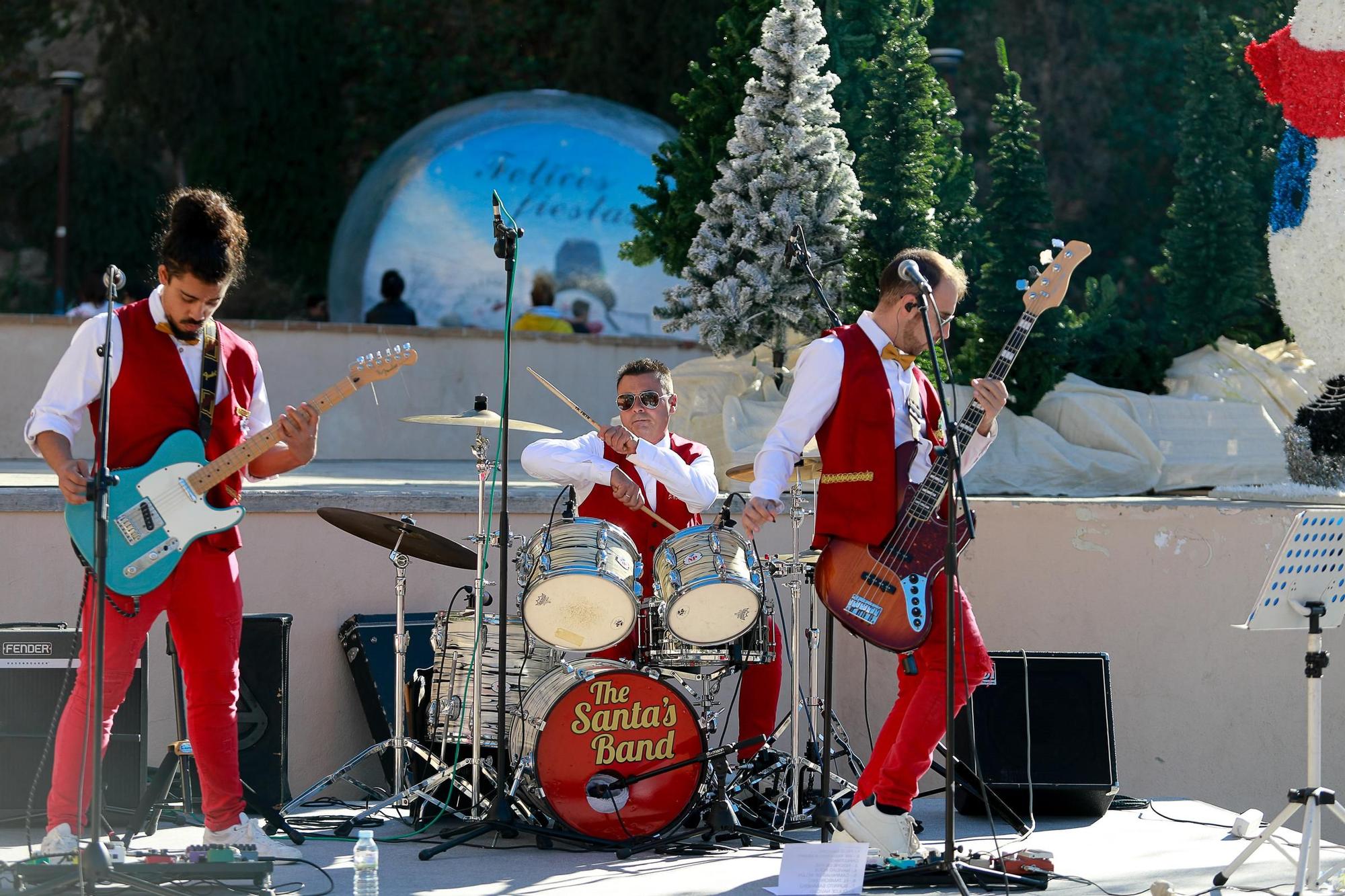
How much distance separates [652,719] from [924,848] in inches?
42.8

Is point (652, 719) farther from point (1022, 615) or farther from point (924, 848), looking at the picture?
point (1022, 615)

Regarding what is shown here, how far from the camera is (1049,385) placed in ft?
30.4

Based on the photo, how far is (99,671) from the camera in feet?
14.3

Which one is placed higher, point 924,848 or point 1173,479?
point 1173,479

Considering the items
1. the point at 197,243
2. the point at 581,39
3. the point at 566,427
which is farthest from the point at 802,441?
the point at 581,39

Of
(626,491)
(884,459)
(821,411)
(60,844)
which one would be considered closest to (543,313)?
→ (626,491)

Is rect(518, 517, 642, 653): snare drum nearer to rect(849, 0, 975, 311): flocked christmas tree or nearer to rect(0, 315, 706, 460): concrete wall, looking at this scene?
rect(849, 0, 975, 311): flocked christmas tree

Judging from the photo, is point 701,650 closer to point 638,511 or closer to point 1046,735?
point 638,511

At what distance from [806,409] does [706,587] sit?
2.36 feet

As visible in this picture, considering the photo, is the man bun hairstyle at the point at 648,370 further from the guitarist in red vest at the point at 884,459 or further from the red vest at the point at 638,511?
the guitarist in red vest at the point at 884,459

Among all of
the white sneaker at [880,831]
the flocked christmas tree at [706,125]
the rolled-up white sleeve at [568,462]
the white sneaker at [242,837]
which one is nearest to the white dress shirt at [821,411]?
the rolled-up white sleeve at [568,462]

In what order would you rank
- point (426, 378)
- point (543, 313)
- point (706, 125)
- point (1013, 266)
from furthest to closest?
1. point (543, 313)
2. point (426, 378)
3. point (706, 125)
4. point (1013, 266)

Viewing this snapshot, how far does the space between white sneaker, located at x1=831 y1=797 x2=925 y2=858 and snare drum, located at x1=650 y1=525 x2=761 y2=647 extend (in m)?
0.77

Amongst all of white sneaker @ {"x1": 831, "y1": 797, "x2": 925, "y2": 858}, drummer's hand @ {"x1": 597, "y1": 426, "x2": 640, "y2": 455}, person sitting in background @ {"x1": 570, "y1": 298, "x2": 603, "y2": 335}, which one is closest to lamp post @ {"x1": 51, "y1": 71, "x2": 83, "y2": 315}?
person sitting in background @ {"x1": 570, "y1": 298, "x2": 603, "y2": 335}
